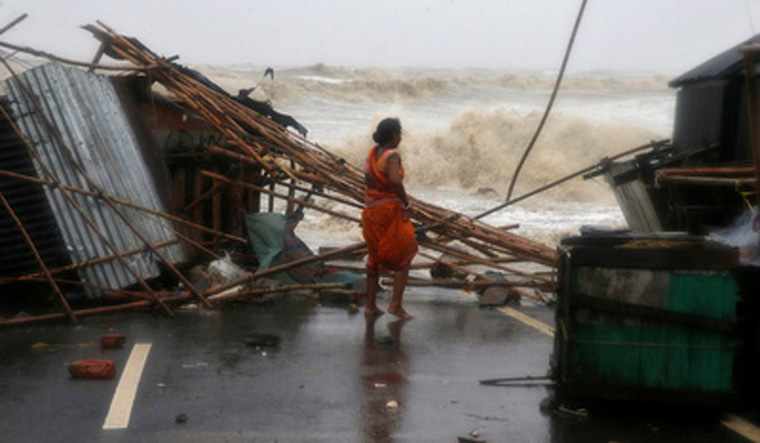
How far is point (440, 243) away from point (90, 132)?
4.26 metres

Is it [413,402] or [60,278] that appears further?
[60,278]

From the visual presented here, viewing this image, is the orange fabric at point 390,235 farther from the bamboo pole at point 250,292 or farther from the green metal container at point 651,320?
the green metal container at point 651,320

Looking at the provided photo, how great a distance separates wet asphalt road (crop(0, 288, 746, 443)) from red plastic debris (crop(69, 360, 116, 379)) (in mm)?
76

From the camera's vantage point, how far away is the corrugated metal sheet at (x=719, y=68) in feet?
31.9

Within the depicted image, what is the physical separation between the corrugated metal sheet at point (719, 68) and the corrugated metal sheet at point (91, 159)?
20.1ft

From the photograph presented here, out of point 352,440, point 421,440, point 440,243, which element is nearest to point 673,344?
point 421,440

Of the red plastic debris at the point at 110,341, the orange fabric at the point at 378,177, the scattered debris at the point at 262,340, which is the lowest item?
the scattered debris at the point at 262,340

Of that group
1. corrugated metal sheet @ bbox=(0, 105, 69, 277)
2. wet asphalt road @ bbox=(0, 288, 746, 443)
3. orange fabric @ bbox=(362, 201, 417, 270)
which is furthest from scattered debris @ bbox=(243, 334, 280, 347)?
corrugated metal sheet @ bbox=(0, 105, 69, 277)

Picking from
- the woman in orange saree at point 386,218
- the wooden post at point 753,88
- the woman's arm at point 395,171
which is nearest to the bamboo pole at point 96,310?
the woman in orange saree at point 386,218

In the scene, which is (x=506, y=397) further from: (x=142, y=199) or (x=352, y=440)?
(x=142, y=199)

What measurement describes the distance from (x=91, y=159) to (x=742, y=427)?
6.86 meters

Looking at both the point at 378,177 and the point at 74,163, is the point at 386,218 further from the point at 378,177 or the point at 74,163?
the point at 74,163

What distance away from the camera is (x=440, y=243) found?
37.3 ft

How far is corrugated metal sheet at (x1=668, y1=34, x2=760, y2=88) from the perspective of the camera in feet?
31.9
